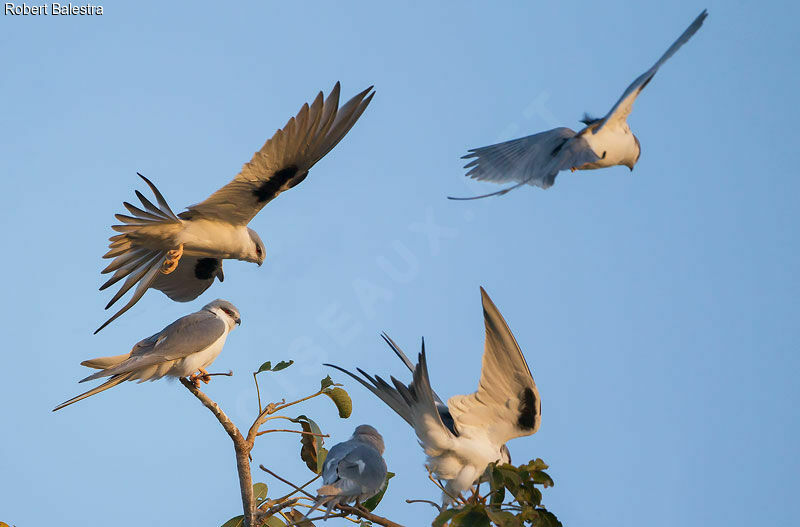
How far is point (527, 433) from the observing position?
491 centimetres

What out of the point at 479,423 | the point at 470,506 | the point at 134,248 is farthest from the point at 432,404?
the point at 134,248

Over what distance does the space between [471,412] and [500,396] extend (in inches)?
8.8

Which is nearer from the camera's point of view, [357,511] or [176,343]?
[357,511]

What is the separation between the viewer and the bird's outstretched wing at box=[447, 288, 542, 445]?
4.36 m

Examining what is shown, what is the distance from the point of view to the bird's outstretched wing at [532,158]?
16.6ft

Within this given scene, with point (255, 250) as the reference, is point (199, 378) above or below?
below

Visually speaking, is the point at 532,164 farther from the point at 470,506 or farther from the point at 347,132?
the point at 470,506

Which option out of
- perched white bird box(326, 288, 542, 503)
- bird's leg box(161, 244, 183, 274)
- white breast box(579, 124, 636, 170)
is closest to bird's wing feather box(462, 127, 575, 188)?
white breast box(579, 124, 636, 170)

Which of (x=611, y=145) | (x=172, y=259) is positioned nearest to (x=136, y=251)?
(x=172, y=259)

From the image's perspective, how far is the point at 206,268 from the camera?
6.86 metres

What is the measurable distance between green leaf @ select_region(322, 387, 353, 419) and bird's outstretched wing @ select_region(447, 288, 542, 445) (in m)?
0.59

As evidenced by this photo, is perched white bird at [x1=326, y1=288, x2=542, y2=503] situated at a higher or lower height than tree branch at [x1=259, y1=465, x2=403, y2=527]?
higher

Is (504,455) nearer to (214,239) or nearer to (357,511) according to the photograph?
(357,511)

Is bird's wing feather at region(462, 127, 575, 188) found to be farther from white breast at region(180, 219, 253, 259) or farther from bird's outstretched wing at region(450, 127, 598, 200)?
white breast at region(180, 219, 253, 259)
